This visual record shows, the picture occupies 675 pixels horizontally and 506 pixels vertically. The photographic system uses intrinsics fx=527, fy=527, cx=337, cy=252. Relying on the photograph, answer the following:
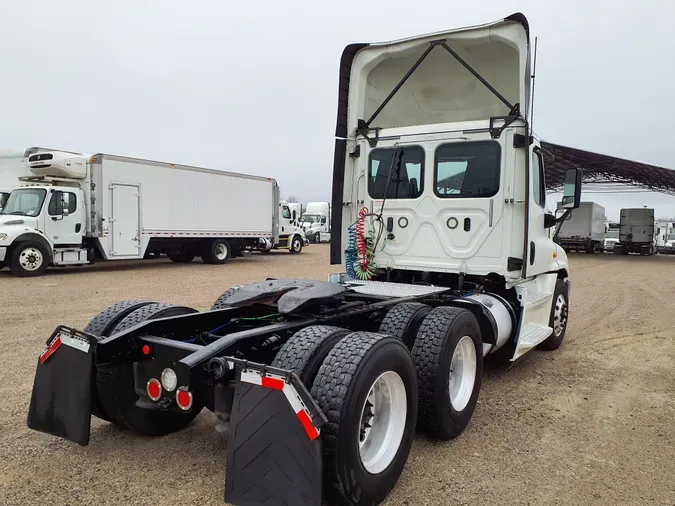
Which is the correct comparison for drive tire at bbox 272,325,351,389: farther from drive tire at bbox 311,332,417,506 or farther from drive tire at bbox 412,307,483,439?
drive tire at bbox 412,307,483,439

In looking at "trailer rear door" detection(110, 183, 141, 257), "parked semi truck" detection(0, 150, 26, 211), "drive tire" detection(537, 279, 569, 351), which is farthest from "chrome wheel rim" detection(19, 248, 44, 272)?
"drive tire" detection(537, 279, 569, 351)

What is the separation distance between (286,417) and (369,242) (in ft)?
12.1

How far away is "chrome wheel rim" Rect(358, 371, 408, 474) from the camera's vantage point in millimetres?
3076

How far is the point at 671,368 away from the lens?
6094 mm

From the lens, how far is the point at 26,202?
47.2 ft

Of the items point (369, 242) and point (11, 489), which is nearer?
point (11, 489)

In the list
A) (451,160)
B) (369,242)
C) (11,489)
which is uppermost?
(451,160)

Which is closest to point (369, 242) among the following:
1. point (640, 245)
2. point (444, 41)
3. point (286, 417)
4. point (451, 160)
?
point (451, 160)

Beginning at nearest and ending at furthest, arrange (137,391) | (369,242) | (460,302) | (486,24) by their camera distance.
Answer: (137,391)
(460,302)
(486,24)
(369,242)

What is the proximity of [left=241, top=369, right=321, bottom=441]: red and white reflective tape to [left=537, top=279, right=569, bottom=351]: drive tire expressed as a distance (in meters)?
4.91

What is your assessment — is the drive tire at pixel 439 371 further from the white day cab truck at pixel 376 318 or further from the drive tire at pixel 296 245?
the drive tire at pixel 296 245

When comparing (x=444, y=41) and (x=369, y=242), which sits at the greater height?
(x=444, y=41)

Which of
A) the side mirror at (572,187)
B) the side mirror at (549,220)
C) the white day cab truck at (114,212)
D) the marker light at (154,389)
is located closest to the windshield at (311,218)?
the white day cab truck at (114,212)

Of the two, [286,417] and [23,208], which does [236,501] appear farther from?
[23,208]
